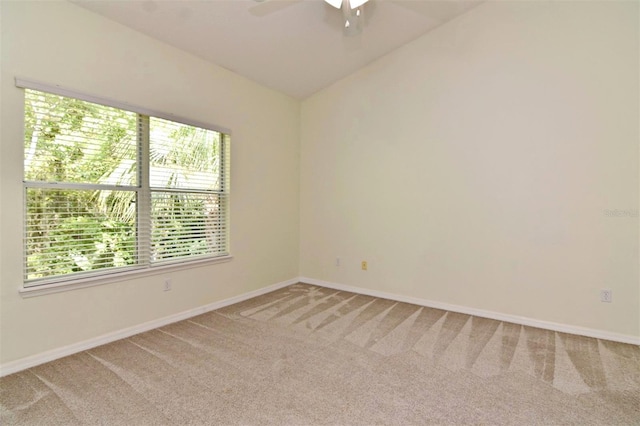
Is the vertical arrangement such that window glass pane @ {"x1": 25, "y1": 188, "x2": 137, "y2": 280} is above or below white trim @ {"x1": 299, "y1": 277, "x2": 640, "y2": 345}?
above

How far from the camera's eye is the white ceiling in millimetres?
2604

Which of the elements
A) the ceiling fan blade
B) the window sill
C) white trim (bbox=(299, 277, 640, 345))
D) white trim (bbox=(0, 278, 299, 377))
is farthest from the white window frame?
white trim (bbox=(299, 277, 640, 345))

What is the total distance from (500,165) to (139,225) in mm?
3558

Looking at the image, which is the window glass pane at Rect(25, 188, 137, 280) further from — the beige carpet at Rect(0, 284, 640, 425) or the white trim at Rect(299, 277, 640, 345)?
the white trim at Rect(299, 277, 640, 345)

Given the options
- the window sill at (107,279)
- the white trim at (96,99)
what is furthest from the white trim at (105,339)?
the white trim at (96,99)

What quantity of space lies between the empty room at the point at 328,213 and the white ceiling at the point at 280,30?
26 mm

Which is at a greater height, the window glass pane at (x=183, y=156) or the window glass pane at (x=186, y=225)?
the window glass pane at (x=183, y=156)

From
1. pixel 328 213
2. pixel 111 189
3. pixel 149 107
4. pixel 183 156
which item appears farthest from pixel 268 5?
pixel 328 213

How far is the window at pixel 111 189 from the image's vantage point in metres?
2.31

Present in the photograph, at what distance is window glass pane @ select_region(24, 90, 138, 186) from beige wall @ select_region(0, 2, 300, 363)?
88mm

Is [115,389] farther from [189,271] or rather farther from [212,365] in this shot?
[189,271]

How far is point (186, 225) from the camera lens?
330 cm

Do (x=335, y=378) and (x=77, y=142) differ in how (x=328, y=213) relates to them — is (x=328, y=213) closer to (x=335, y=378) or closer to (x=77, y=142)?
(x=335, y=378)

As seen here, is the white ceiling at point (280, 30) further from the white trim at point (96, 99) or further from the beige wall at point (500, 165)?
the white trim at point (96, 99)
